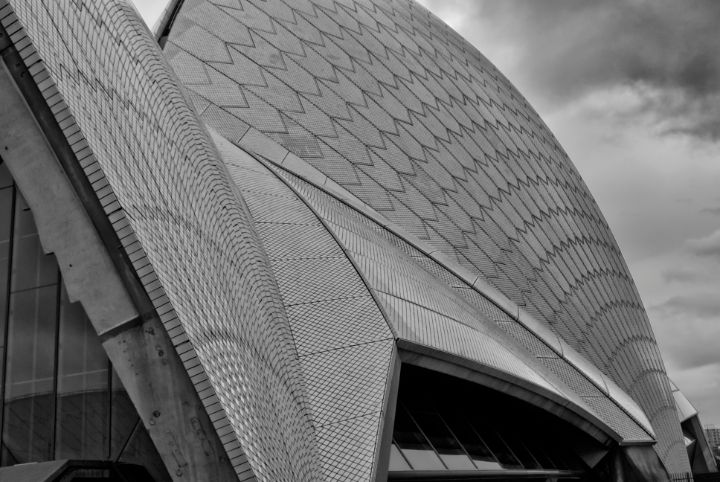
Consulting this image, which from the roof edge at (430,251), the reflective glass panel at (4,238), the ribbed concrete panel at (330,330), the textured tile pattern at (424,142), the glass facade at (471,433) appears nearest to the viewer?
the reflective glass panel at (4,238)

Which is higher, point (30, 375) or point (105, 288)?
point (105, 288)

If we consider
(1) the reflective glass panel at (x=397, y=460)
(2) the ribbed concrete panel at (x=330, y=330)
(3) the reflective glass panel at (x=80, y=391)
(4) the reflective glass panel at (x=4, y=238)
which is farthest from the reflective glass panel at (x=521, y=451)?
(4) the reflective glass panel at (x=4, y=238)

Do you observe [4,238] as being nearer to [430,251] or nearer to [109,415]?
[109,415]

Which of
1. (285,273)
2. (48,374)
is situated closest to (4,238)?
(48,374)

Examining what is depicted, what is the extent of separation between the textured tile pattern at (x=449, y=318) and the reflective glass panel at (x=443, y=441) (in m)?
1.48

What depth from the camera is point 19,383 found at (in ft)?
39.5

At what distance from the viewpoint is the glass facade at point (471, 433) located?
15.7 meters

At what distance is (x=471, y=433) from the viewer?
707 inches

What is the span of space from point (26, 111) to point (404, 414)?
8292mm

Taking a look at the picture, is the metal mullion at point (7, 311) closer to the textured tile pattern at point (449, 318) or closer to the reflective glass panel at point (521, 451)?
the textured tile pattern at point (449, 318)

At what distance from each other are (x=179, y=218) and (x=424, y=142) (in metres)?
14.2

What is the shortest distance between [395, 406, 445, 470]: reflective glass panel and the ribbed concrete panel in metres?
1.86

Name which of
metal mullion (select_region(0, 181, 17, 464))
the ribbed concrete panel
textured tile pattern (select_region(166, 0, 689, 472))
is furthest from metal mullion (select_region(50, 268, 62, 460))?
textured tile pattern (select_region(166, 0, 689, 472))

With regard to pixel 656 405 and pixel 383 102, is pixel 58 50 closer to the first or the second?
pixel 383 102
